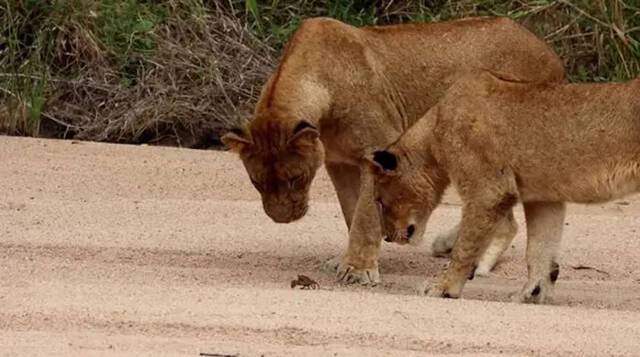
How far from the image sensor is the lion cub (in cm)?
919

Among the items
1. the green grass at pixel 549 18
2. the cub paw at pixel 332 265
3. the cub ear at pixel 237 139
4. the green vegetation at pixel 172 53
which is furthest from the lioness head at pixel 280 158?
the green grass at pixel 549 18

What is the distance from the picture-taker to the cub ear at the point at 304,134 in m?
9.80

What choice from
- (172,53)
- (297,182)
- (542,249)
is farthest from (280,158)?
(172,53)

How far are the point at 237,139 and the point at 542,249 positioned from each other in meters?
1.61

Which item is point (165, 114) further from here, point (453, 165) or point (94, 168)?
point (453, 165)

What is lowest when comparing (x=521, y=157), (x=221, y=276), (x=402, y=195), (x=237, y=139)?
(x=221, y=276)

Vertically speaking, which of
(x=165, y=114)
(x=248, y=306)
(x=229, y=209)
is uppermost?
(x=248, y=306)

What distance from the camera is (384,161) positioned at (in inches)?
388

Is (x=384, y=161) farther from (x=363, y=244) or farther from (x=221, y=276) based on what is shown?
(x=221, y=276)

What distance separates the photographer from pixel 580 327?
8422 mm

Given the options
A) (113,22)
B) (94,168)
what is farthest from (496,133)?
(113,22)

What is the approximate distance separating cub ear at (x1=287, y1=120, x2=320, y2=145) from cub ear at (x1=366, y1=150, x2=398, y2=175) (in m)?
0.30

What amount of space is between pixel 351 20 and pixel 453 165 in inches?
255

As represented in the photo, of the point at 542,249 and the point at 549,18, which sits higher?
the point at 542,249
